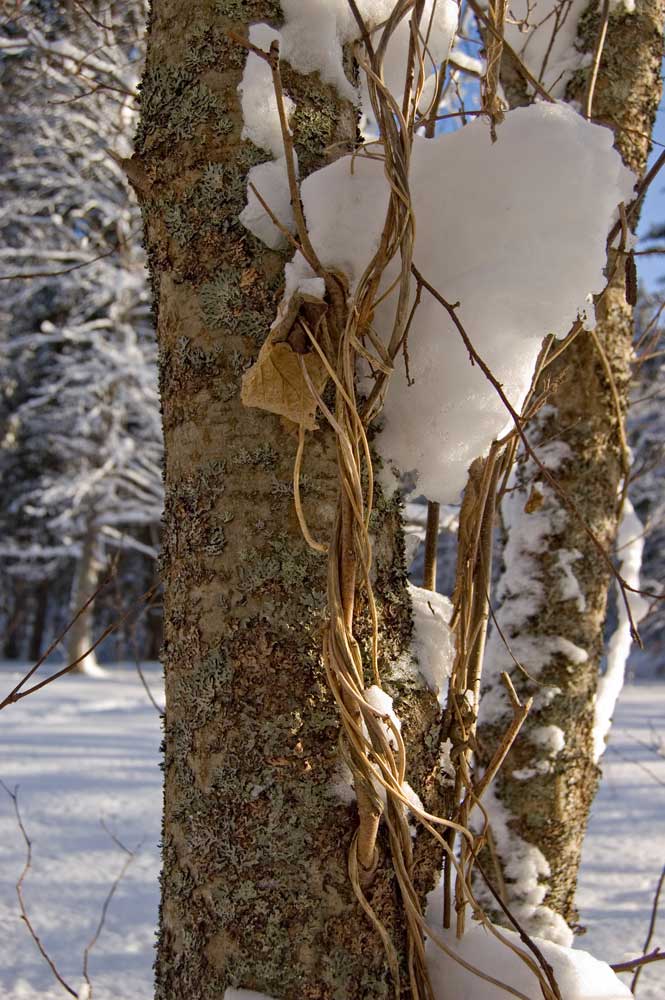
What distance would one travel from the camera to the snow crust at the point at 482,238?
0.75m

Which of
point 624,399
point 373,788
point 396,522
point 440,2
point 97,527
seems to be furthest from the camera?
point 97,527

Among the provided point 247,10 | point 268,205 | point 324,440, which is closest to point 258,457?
point 324,440

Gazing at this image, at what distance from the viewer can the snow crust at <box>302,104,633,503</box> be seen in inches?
29.4

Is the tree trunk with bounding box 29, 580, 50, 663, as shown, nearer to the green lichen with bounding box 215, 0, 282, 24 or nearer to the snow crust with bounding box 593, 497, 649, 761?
the snow crust with bounding box 593, 497, 649, 761

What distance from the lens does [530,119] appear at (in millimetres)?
762

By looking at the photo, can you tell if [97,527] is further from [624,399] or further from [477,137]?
[477,137]

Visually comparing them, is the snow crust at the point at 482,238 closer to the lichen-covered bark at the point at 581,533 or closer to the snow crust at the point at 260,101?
the snow crust at the point at 260,101

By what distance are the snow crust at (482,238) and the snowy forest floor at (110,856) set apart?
1019mm

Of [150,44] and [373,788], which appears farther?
[150,44]

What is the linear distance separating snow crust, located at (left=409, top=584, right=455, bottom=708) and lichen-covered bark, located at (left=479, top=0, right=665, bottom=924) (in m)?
1.16

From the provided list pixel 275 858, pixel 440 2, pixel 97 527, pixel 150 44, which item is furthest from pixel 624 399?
pixel 97 527

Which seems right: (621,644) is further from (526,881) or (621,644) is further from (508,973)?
(508,973)

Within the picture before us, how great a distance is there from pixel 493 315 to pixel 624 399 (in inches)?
59.5

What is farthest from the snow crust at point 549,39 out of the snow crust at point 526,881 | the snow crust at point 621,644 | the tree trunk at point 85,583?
the tree trunk at point 85,583
